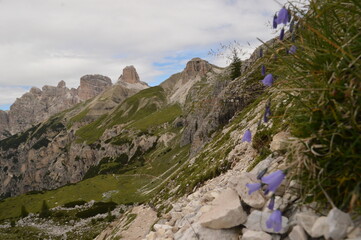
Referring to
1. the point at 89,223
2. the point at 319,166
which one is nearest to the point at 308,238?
the point at 319,166

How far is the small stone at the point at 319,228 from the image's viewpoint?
369 cm

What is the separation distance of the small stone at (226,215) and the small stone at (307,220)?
1.23m

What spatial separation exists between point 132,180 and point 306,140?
392 ft

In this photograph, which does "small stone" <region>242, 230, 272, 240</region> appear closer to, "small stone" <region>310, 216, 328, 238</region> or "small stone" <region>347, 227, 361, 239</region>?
"small stone" <region>310, 216, 328, 238</region>

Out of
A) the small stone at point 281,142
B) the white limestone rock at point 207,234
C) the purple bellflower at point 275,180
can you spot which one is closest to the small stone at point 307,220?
the purple bellflower at point 275,180

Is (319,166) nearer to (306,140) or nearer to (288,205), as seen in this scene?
(306,140)

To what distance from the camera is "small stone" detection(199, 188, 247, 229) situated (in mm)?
5137

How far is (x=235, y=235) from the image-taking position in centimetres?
518

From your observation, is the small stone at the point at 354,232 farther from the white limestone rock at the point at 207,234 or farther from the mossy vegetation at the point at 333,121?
the white limestone rock at the point at 207,234

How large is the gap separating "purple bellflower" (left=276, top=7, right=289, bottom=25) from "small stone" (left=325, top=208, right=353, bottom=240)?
9.50 ft

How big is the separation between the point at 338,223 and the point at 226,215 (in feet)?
6.92

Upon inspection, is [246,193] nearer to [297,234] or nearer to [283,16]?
[297,234]

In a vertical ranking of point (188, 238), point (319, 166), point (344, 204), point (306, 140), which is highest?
point (306, 140)

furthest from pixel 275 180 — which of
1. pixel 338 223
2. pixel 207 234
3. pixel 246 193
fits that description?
pixel 207 234
